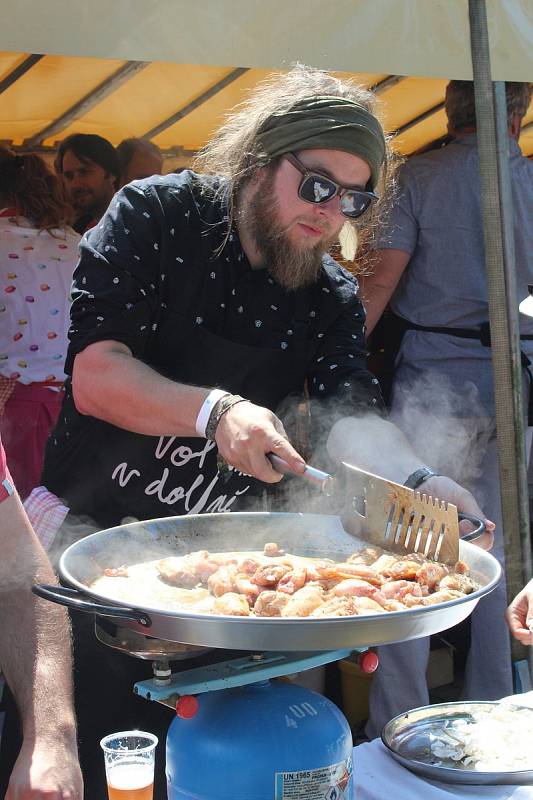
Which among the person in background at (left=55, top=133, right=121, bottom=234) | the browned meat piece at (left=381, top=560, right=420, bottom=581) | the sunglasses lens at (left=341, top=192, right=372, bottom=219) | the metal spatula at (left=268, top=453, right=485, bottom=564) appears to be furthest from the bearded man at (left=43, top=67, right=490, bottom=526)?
the person in background at (left=55, top=133, right=121, bottom=234)

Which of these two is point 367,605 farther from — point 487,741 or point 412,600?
point 487,741

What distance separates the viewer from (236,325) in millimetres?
2287

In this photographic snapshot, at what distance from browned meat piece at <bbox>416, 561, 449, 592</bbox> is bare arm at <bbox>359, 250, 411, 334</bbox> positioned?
6.58ft

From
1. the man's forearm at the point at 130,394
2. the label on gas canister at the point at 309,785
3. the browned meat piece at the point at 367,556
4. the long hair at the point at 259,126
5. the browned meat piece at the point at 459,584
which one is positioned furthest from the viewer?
the long hair at the point at 259,126

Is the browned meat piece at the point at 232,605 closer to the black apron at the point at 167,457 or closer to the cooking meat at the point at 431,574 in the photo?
the cooking meat at the point at 431,574

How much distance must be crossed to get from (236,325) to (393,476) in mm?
549

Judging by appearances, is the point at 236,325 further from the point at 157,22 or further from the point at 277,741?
the point at 277,741

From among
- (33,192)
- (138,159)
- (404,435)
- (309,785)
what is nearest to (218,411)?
(309,785)

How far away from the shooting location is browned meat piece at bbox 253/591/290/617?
4.66 ft

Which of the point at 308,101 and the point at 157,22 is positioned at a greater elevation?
the point at 157,22

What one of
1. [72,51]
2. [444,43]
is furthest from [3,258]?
[444,43]

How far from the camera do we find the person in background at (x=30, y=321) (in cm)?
368

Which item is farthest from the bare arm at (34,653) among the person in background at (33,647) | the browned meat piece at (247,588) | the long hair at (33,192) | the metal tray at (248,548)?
the long hair at (33,192)

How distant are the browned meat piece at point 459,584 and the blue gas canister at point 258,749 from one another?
289 millimetres
